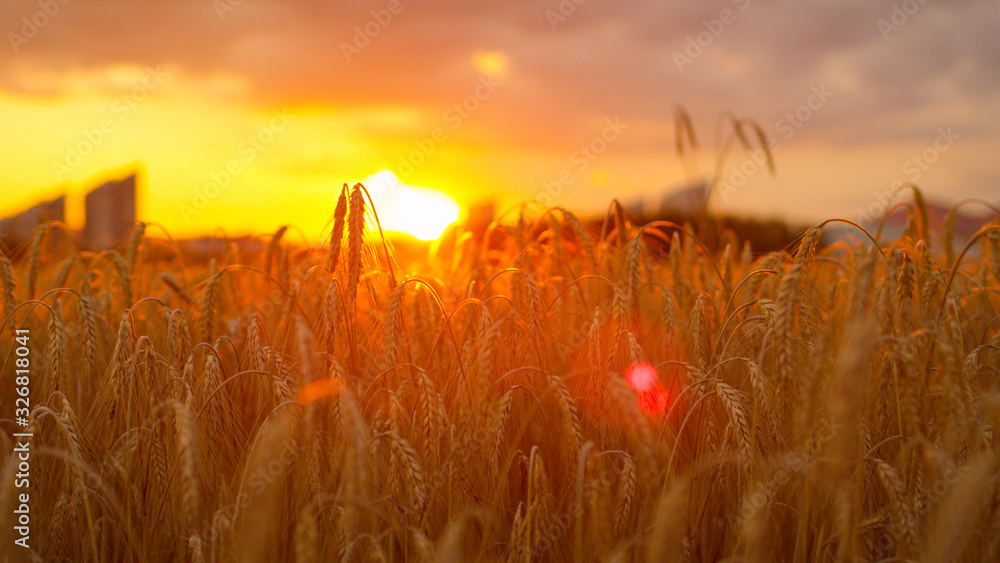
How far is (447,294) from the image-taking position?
10.1 ft

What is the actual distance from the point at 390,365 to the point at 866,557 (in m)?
1.59

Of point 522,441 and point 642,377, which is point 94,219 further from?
point 642,377

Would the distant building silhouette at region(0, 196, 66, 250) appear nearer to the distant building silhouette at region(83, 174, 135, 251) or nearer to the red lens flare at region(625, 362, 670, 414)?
the distant building silhouette at region(83, 174, 135, 251)

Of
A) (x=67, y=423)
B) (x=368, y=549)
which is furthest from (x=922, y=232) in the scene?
(x=67, y=423)

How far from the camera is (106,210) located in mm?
6477

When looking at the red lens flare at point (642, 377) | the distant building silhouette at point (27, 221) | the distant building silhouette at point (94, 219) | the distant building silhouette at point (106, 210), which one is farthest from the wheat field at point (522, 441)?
the distant building silhouette at point (106, 210)

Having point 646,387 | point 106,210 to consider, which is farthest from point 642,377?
point 106,210

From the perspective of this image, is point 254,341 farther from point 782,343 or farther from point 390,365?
point 782,343

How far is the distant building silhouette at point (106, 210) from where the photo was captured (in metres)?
5.45

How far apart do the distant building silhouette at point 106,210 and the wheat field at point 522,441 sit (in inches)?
149

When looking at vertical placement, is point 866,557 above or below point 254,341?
below

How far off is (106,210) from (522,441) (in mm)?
6560

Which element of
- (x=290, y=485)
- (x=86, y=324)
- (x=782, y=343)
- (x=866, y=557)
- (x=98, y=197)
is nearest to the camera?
(x=782, y=343)

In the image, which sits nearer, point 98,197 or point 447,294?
point 447,294
